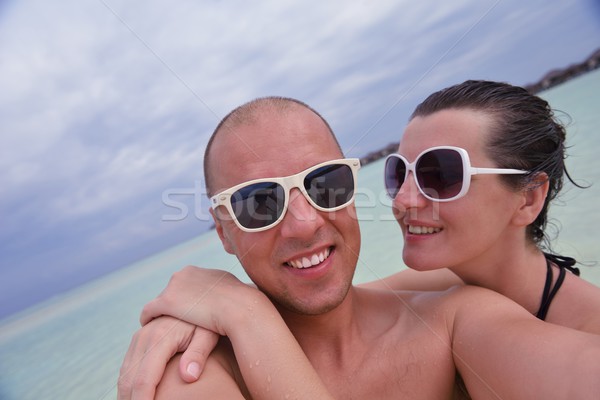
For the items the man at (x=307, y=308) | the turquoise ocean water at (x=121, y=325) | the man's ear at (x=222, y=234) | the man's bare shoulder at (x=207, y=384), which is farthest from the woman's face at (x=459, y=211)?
the turquoise ocean water at (x=121, y=325)

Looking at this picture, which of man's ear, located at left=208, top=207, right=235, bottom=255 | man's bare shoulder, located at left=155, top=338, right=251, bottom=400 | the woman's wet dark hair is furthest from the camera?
man's ear, located at left=208, top=207, right=235, bottom=255

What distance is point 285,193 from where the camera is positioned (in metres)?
1.81

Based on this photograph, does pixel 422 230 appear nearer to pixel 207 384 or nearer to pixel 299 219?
pixel 299 219

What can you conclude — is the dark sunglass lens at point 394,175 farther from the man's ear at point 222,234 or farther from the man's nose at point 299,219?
the man's ear at point 222,234

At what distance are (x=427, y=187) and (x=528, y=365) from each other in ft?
3.03

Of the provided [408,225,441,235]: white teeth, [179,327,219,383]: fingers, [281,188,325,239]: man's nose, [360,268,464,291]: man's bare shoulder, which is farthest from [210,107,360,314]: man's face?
[360,268,464,291]: man's bare shoulder

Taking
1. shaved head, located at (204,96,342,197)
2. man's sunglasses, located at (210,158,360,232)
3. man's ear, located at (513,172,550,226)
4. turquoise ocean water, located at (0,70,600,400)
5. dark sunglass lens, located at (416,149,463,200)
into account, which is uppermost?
shaved head, located at (204,96,342,197)

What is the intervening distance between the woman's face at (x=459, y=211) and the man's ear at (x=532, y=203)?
0.13ft

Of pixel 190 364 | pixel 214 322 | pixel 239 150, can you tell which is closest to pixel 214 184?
pixel 239 150

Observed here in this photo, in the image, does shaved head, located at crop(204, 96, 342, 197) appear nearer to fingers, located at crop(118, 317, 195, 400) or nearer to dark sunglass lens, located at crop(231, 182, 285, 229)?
dark sunglass lens, located at crop(231, 182, 285, 229)

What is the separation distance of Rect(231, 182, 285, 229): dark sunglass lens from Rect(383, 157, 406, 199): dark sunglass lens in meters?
0.74

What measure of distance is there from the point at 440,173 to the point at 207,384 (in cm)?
139

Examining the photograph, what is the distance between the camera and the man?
4.72ft

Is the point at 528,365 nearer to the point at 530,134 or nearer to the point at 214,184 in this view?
the point at 530,134
